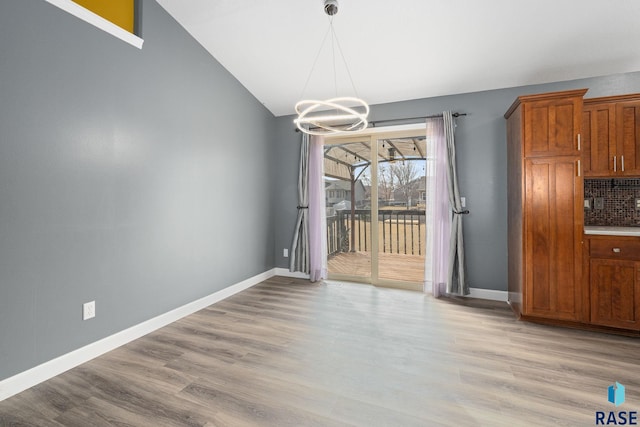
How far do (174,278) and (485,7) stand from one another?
3.88m

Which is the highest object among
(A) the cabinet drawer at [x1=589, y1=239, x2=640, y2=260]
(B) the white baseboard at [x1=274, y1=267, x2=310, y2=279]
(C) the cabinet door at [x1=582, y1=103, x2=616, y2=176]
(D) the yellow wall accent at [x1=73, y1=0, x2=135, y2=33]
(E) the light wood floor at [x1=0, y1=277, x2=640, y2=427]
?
(D) the yellow wall accent at [x1=73, y1=0, x2=135, y2=33]

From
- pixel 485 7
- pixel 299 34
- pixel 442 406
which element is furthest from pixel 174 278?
pixel 485 7

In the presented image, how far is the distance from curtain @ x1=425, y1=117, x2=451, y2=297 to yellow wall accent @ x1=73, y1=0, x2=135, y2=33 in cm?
337

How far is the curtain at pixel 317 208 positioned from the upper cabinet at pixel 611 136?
3005 millimetres

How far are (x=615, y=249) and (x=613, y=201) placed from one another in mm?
788

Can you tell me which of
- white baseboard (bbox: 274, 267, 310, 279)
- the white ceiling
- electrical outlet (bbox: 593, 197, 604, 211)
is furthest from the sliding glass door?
electrical outlet (bbox: 593, 197, 604, 211)

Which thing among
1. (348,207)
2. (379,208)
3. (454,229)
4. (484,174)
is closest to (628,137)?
(484,174)

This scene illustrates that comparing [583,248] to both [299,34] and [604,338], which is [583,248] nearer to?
[604,338]

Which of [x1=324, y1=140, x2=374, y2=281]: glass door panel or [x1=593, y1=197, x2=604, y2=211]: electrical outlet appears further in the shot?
[x1=324, y1=140, x2=374, y2=281]: glass door panel

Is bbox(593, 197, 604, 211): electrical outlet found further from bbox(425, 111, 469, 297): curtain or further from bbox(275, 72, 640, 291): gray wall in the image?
bbox(425, 111, 469, 297): curtain

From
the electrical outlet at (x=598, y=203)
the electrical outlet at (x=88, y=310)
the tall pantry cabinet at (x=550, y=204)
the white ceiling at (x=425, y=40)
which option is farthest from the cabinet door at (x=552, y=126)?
the electrical outlet at (x=88, y=310)

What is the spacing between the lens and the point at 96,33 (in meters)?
2.34

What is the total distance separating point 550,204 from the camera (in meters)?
2.82

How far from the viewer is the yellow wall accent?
2314 mm
